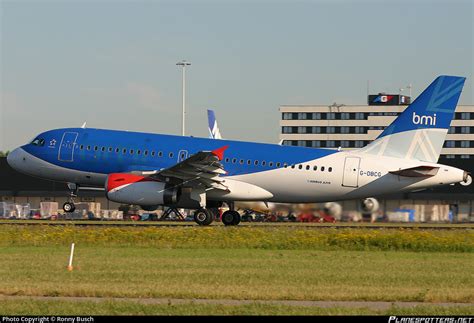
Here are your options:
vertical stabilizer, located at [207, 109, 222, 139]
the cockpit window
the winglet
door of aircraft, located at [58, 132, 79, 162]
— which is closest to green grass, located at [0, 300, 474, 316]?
the winglet

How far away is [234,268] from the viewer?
29344 mm

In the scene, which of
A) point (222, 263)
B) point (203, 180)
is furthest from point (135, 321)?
point (203, 180)

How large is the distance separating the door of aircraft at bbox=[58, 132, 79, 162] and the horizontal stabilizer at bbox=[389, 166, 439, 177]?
19173mm

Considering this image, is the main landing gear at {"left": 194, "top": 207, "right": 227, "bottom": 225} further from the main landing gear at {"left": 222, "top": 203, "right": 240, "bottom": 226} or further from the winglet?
the winglet

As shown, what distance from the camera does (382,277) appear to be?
27.2m

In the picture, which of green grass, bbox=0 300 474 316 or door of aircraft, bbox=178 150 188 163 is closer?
green grass, bbox=0 300 474 316

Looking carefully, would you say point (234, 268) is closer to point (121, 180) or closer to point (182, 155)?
point (121, 180)

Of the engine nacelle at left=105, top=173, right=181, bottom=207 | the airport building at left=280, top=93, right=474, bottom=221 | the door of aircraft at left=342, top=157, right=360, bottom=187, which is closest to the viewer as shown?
the engine nacelle at left=105, top=173, right=181, bottom=207

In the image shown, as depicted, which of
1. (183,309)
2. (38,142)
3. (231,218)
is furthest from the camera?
(38,142)

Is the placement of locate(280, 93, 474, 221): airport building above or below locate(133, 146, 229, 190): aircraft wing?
above

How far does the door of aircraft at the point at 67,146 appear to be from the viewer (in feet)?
179

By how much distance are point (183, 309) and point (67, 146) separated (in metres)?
36.4

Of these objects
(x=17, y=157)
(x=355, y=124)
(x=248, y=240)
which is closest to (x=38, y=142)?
(x=17, y=157)

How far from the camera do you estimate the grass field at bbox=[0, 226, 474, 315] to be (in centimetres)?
2202
